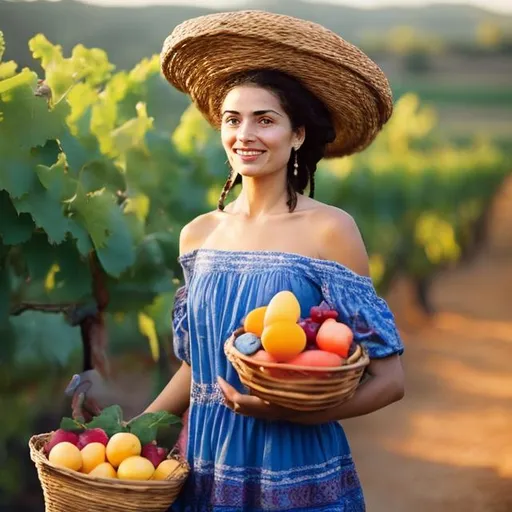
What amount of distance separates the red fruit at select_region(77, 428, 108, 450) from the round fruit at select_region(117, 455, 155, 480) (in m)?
0.11

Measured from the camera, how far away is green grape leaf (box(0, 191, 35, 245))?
3391mm

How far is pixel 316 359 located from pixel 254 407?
0.73 feet

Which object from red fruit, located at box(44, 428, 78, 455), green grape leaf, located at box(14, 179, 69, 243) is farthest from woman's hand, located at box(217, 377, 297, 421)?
green grape leaf, located at box(14, 179, 69, 243)

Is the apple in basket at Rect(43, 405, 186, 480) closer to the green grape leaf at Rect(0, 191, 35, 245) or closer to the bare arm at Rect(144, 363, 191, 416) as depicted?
the bare arm at Rect(144, 363, 191, 416)

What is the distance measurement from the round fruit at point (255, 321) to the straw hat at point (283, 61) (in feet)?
1.82

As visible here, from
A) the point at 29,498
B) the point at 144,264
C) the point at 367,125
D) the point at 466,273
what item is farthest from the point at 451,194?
the point at 367,125

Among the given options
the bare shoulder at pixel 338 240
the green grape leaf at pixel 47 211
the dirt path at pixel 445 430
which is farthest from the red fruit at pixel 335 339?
the dirt path at pixel 445 430

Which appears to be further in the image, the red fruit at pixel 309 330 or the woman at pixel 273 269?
the woman at pixel 273 269

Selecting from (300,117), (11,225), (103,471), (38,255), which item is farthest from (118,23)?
(103,471)

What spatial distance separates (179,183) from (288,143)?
1974mm

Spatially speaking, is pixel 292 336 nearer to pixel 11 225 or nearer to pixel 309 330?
pixel 309 330

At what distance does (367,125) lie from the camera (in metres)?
2.75

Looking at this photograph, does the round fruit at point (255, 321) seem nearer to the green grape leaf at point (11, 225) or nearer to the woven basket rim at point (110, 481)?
the woven basket rim at point (110, 481)

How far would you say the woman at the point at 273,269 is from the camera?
96.0 inches
